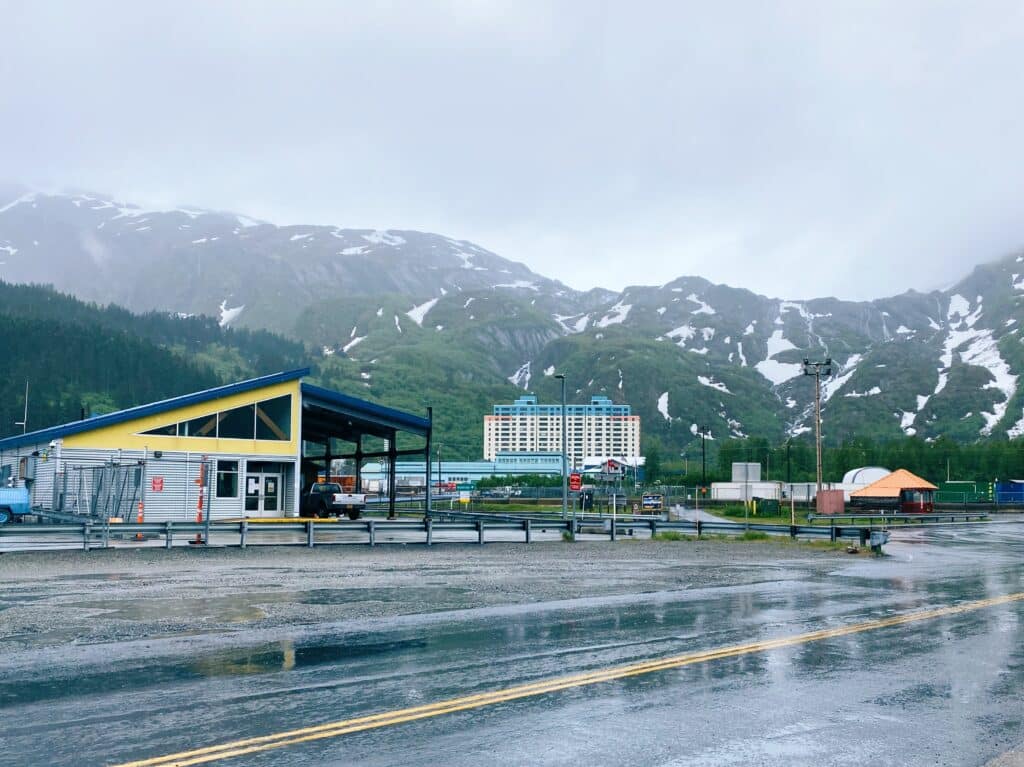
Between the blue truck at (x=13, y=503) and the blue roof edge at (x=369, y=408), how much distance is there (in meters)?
14.1

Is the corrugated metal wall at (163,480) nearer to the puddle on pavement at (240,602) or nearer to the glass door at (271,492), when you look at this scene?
the glass door at (271,492)

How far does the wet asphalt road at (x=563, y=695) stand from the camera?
705 cm

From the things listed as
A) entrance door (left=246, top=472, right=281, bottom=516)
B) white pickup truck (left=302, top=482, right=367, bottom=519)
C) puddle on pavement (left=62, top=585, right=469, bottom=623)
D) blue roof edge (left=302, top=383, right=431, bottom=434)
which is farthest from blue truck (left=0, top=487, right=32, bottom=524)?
puddle on pavement (left=62, top=585, right=469, bottom=623)

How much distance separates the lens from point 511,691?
899cm

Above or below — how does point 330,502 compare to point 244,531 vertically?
above

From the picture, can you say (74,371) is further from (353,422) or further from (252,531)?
(252,531)

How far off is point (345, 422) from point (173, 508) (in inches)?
652

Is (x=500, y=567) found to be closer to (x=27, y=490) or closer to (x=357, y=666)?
(x=357, y=666)

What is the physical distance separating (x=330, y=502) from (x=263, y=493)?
379 centimetres

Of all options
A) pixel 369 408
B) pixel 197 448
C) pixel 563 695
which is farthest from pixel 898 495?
pixel 563 695

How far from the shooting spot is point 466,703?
333 inches

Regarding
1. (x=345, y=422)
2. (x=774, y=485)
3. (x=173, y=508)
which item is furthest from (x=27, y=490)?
(x=774, y=485)

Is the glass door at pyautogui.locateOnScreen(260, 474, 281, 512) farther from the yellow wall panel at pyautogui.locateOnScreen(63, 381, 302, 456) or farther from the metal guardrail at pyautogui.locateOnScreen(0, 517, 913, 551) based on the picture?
the metal guardrail at pyautogui.locateOnScreen(0, 517, 913, 551)

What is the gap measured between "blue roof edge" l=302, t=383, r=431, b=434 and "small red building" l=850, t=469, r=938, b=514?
47.4 metres
